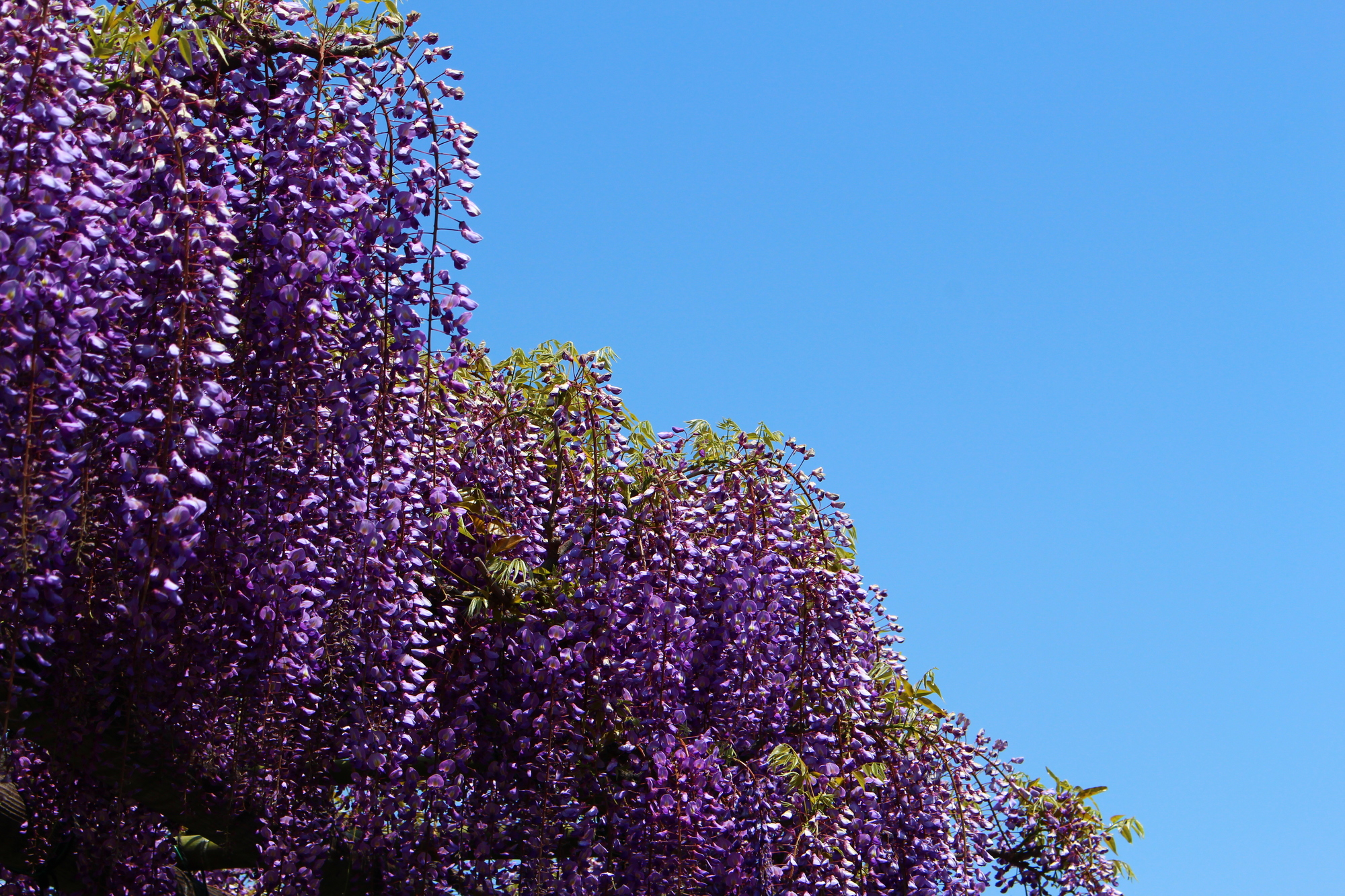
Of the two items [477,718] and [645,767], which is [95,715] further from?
[645,767]

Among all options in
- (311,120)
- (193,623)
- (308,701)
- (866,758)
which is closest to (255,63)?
(311,120)

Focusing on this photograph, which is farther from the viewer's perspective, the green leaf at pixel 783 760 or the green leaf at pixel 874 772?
the green leaf at pixel 874 772

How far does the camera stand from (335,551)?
446 centimetres

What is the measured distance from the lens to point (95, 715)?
4430mm

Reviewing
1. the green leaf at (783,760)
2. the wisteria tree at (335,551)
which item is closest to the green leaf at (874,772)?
the wisteria tree at (335,551)

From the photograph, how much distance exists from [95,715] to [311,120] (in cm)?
222

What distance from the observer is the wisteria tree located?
150 inches

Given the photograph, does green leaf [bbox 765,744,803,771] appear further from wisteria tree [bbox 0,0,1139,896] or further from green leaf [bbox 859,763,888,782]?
green leaf [bbox 859,763,888,782]

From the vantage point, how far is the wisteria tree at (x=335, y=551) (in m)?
3.82

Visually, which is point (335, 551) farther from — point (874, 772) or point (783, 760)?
point (874, 772)

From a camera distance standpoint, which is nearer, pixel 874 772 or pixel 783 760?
pixel 783 760

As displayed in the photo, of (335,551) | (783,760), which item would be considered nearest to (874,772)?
(783,760)

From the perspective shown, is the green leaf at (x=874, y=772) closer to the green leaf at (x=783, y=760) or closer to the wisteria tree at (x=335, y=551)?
the wisteria tree at (x=335, y=551)

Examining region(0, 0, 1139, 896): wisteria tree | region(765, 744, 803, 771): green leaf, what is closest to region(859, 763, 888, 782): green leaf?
region(0, 0, 1139, 896): wisteria tree
